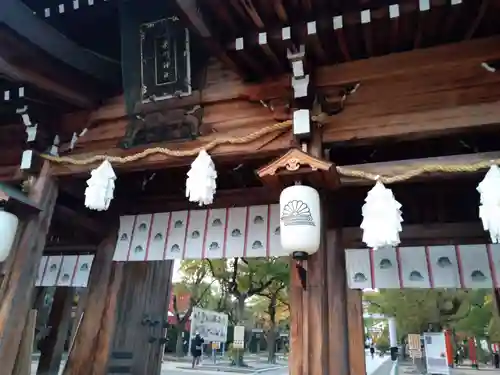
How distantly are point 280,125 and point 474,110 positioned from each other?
167cm

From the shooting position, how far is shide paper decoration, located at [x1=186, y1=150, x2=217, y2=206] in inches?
138

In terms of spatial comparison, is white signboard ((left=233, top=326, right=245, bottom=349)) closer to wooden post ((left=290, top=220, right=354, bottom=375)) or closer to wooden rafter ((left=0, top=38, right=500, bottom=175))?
wooden post ((left=290, top=220, right=354, bottom=375))

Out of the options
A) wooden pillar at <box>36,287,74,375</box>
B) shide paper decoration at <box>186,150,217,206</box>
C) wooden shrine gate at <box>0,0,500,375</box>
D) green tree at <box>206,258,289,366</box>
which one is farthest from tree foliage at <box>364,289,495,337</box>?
shide paper decoration at <box>186,150,217,206</box>

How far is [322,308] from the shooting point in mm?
3303

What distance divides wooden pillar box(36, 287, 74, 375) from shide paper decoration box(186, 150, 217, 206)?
4.94 m

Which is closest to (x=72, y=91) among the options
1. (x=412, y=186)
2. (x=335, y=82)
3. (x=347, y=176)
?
(x=335, y=82)

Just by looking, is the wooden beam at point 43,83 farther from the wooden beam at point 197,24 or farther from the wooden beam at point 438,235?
the wooden beam at point 438,235

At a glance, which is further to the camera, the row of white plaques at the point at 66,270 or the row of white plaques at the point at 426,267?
the row of white plaques at the point at 66,270

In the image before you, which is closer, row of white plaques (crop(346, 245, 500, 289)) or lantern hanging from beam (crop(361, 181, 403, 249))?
lantern hanging from beam (crop(361, 181, 403, 249))

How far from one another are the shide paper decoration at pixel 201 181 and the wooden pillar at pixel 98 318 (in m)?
2.50

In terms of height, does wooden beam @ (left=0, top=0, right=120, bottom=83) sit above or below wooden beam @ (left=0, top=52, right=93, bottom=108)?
above

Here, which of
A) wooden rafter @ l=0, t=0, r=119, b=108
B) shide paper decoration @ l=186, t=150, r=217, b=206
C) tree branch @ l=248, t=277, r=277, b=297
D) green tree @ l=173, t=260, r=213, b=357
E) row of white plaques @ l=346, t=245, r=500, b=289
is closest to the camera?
shide paper decoration @ l=186, t=150, r=217, b=206

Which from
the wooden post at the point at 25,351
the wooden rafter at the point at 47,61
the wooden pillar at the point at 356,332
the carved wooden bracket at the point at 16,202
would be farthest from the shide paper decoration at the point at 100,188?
the wooden pillar at the point at 356,332

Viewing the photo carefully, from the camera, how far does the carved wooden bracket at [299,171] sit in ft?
10.2
